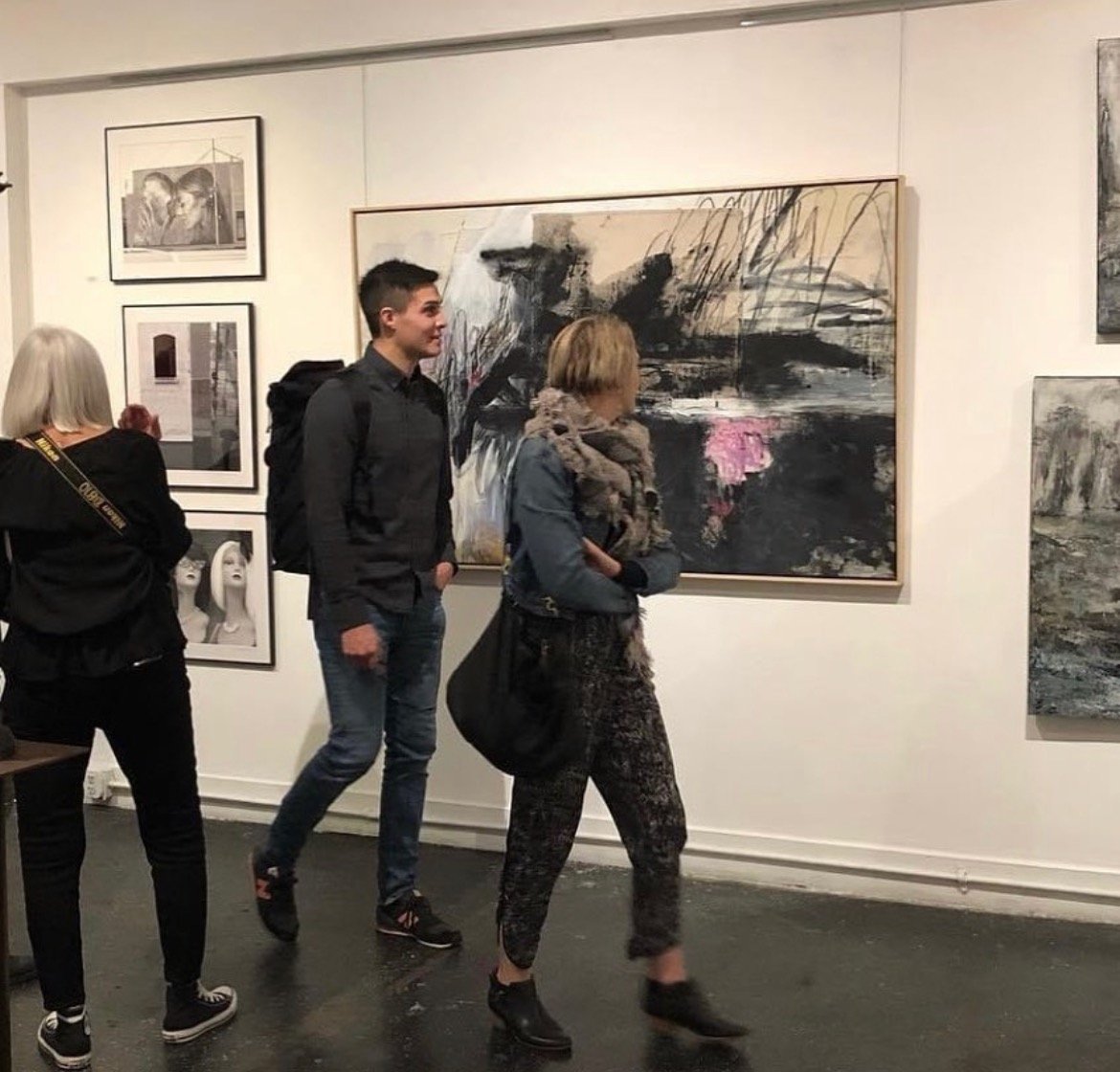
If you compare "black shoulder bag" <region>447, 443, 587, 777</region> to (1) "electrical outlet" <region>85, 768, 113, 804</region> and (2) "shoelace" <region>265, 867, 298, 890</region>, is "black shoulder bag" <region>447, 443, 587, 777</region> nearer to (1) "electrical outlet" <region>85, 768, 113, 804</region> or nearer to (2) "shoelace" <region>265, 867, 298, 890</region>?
(2) "shoelace" <region>265, 867, 298, 890</region>

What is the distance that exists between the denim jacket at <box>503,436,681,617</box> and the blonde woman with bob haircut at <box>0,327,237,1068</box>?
0.66m

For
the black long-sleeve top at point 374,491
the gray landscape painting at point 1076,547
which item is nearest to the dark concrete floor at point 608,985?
the gray landscape painting at point 1076,547

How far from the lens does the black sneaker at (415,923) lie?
10.7 feet

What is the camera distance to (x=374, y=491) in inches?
124

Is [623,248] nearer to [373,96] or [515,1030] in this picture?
[373,96]

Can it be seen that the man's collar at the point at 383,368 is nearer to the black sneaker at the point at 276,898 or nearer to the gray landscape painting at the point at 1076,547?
the black sneaker at the point at 276,898

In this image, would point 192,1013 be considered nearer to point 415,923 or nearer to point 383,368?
point 415,923

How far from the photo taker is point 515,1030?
8.99ft

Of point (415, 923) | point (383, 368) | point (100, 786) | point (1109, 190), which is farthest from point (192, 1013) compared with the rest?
point (1109, 190)

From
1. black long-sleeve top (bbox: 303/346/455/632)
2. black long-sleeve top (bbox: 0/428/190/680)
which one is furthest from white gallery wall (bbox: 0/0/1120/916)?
black long-sleeve top (bbox: 0/428/190/680)

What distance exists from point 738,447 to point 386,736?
1.18m

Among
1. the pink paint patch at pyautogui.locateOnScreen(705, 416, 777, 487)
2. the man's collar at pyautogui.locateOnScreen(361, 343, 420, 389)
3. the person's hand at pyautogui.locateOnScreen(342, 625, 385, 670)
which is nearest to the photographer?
the person's hand at pyautogui.locateOnScreen(342, 625, 385, 670)

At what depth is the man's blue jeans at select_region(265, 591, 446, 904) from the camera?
3150mm

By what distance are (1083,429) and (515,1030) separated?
1.93 m
